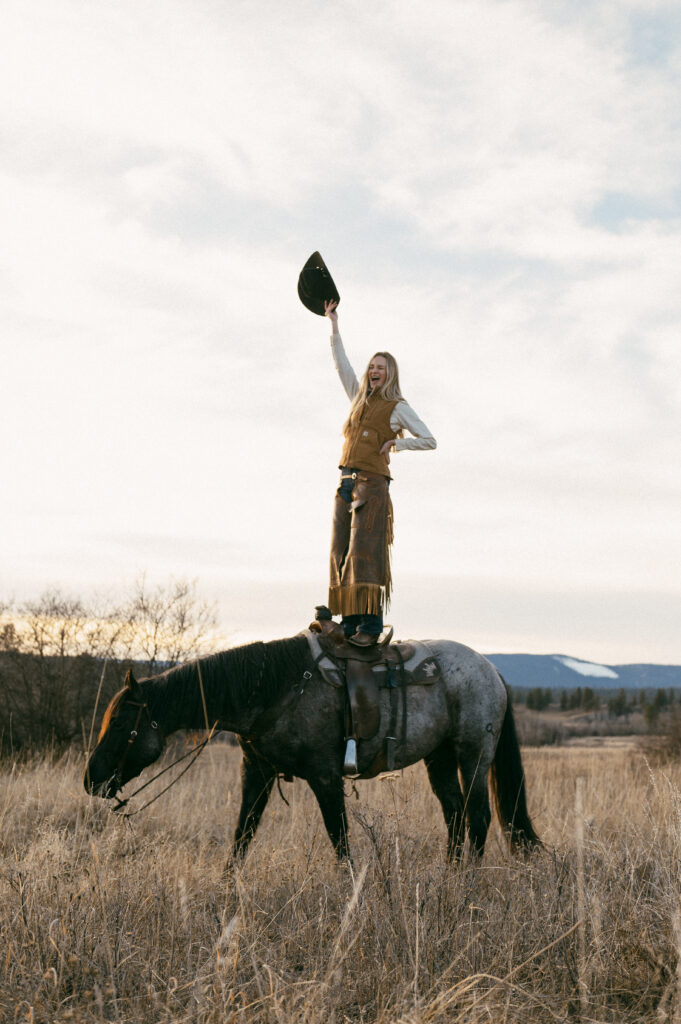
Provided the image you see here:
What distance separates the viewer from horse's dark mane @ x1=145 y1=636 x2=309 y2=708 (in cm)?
541

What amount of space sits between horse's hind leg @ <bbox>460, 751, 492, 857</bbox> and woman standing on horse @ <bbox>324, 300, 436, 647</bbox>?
124 cm

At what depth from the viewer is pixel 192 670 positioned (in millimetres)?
5445

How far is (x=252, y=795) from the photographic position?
226 inches

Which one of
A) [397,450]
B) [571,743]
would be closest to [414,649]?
[397,450]

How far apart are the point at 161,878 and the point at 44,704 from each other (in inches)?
A: 409

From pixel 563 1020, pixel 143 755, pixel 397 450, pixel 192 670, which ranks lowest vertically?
pixel 563 1020

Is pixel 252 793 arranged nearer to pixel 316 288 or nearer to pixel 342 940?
pixel 342 940

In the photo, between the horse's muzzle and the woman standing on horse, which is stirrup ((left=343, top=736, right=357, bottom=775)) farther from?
the horse's muzzle

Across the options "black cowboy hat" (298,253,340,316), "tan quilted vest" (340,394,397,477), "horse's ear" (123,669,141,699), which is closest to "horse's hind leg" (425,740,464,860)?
"tan quilted vest" (340,394,397,477)

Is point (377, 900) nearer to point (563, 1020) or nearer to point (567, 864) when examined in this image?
point (563, 1020)

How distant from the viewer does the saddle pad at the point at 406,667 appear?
564 cm

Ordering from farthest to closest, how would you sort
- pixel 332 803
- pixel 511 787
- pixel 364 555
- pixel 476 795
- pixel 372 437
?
pixel 511 787 < pixel 476 795 < pixel 372 437 < pixel 364 555 < pixel 332 803

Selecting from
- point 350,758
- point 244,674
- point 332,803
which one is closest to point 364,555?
point 244,674

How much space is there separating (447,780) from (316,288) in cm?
388
